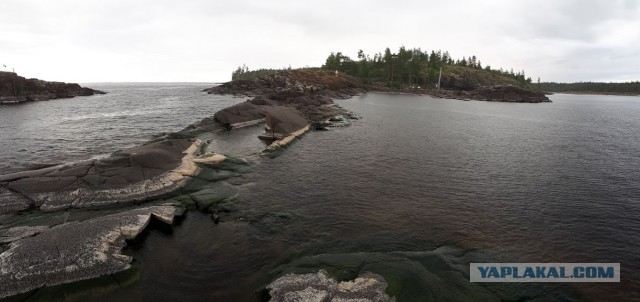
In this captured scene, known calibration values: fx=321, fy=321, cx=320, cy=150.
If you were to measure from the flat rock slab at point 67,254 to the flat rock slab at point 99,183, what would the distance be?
398cm

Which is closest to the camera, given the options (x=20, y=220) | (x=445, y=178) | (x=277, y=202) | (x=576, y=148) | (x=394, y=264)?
(x=394, y=264)

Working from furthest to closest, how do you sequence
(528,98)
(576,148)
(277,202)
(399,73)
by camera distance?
1. (399,73)
2. (528,98)
3. (576,148)
4. (277,202)

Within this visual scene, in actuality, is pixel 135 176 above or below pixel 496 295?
above

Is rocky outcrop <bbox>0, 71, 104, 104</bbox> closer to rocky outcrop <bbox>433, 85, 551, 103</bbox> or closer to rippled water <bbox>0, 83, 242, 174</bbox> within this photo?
rippled water <bbox>0, 83, 242, 174</bbox>

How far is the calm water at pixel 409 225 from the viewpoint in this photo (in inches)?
585

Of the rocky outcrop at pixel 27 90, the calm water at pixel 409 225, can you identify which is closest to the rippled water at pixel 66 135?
the calm water at pixel 409 225

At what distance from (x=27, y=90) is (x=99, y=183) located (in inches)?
5348

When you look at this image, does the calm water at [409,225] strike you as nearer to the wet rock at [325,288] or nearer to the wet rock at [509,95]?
the wet rock at [325,288]

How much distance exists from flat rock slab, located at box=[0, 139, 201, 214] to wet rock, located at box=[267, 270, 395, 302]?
1425cm

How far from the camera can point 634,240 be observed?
1962cm

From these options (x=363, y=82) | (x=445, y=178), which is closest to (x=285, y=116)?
(x=445, y=178)

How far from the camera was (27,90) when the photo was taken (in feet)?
390

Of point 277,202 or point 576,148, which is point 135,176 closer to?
point 277,202

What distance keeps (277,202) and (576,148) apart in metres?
45.6
